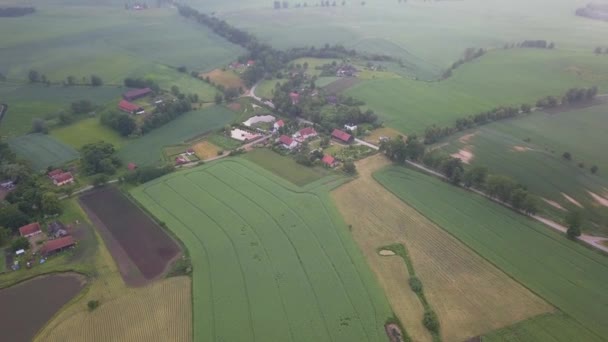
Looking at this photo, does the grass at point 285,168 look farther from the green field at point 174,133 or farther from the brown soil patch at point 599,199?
the brown soil patch at point 599,199

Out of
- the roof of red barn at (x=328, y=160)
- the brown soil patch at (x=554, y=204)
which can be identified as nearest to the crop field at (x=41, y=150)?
the roof of red barn at (x=328, y=160)

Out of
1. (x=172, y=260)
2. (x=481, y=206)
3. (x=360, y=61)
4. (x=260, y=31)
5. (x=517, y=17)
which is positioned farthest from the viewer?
(x=517, y=17)

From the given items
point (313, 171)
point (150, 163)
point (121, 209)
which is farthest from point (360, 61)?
point (121, 209)

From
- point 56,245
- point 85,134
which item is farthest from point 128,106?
point 56,245

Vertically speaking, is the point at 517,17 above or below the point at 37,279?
above

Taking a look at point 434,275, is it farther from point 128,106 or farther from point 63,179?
point 128,106

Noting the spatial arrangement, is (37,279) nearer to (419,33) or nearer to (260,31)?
(260,31)
